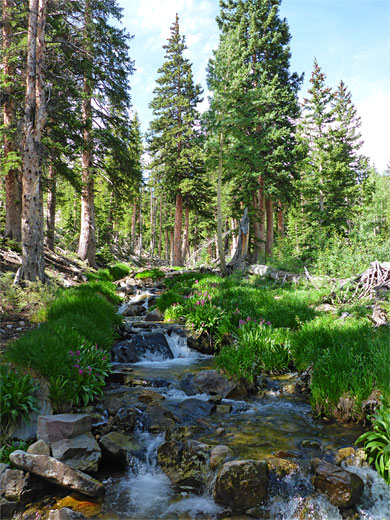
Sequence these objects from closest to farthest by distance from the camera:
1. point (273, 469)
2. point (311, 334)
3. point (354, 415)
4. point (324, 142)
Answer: point (273, 469) → point (354, 415) → point (311, 334) → point (324, 142)

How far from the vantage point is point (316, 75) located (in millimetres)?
21875

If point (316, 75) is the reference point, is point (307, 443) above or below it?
below

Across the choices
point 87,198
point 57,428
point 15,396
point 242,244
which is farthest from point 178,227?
point 57,428

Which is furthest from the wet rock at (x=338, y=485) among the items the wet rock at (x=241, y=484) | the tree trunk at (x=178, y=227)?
the tree trunk at (x=178, y=227)

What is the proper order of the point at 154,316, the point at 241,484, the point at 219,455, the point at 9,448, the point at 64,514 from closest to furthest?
the point at 64,514
the point at 241,484
the point at 9,448
the point at 219,455
the point at 154,316

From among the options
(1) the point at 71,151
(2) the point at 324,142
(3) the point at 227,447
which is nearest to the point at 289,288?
(3) the point at 227,447

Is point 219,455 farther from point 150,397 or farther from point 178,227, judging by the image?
point 178,227

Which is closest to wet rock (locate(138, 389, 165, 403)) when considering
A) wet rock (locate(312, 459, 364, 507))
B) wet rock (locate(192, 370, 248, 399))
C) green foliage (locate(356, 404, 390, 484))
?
wet rock (locate(192, 370, 248, 399))

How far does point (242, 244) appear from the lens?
16625mm

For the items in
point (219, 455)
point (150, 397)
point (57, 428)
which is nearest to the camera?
point (219, 455)

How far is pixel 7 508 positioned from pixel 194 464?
1.80 m

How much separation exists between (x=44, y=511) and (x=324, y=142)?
23674mm

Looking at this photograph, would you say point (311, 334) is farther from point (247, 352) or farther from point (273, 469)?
point (273, 469)

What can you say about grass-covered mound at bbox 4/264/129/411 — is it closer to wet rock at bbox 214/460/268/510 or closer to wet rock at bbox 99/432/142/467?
wet rock at bbox 99/432/142/467
